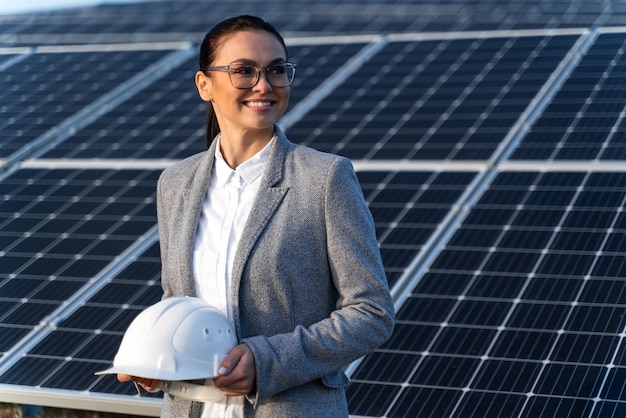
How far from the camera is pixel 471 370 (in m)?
6.68

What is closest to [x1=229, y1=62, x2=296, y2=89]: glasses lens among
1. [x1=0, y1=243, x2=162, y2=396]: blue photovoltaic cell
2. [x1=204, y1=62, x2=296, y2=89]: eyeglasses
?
[x1=204, y1=62, x2=296, y2=89]: eyeglasses

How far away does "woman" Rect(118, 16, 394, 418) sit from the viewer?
3830mm

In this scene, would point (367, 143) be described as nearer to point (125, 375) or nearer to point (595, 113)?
point (595, 113)

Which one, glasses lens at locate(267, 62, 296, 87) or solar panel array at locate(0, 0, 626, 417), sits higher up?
glasses lens at locate(267, 62, 296, 87)

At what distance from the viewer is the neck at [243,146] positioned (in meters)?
4.06

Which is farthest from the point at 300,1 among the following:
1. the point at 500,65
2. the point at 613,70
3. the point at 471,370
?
the point at 471,370

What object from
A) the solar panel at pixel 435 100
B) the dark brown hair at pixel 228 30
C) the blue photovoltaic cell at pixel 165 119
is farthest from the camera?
the blue photovoltaic cell at pixel 165 119

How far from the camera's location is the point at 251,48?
12.9ft

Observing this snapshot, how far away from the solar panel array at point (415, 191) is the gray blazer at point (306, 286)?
2.63 m

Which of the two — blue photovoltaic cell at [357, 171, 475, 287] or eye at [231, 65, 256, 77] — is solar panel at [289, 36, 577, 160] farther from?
eye at [231, 65, 256, 77]

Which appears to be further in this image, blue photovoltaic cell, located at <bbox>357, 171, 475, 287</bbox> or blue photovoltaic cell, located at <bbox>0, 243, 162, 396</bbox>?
blue photovoltaic cell, located at <bbox>357, 171, 475, 287</bbox>

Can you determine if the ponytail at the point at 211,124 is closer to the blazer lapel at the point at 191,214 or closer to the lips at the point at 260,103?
the blazer lapel at the point at 191,214

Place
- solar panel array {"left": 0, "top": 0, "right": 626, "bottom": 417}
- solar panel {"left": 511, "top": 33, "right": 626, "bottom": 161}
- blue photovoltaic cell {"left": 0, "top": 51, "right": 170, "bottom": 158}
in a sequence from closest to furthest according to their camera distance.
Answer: solar panel array {"left": 0, "top": 0, "right": 626, "bottom": 417}
solar panel {"left": 511, "top": 33, "right": 626, "bottom": 161}
blue photovoltaic cell {"left": 0, "top": 51, "right": 170, "bottom": 158}

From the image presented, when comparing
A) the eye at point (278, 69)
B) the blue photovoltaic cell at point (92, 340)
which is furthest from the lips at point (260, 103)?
the blue photovoltaic cell at point (92, 340)
